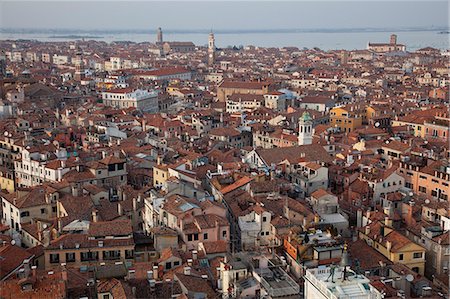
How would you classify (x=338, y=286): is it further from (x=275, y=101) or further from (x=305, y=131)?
(x=275, y=101)

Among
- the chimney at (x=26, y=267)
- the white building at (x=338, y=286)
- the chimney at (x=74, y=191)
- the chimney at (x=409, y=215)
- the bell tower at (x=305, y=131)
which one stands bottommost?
the chimney at (x=409, y=215)

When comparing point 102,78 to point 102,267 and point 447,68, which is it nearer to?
point 447,68

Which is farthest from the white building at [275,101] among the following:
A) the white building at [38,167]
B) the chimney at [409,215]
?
the chimney at [409,215]

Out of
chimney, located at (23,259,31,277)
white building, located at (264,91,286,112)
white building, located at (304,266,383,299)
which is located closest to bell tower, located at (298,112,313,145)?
chimney, located at (23,259,31,277)

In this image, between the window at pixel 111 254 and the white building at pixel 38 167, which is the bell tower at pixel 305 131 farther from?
the window at pixel 111 254

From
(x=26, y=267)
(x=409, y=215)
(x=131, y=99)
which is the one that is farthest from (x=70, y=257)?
(x=131, y=99)

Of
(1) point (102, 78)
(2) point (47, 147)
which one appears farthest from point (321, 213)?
(1) point (102, 78)
